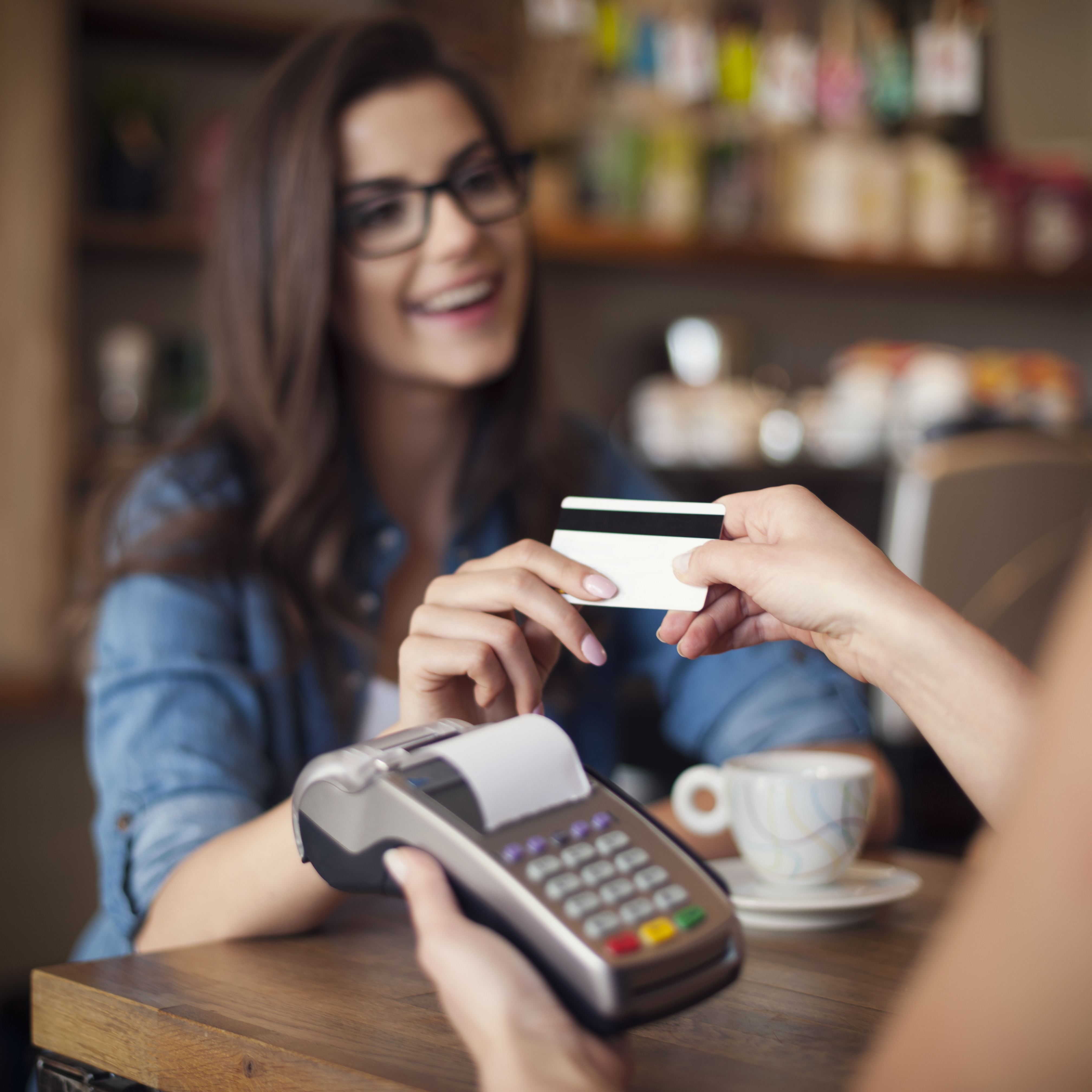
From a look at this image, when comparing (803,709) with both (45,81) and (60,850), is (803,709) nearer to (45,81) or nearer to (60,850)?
(45,81)

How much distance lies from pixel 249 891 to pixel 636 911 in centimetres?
36

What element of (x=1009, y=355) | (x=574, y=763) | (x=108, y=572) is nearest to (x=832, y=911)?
(x=574, y=763)

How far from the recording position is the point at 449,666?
625 mm

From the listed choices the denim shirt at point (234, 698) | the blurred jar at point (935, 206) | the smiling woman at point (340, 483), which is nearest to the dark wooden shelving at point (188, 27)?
the smiling woman at point (340, 483)

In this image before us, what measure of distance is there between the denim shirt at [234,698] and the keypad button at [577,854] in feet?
0.91

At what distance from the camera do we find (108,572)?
1.08 meters

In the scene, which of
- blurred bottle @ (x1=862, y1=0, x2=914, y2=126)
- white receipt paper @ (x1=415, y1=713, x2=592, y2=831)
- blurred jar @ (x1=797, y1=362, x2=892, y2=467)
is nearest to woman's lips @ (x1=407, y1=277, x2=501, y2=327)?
white receipt paper @ (x1=415, y1=713, x2=592, y2=831)

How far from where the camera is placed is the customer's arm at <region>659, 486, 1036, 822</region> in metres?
0.54

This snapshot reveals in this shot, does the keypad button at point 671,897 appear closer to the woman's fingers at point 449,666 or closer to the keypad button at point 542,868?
the keypad button at point 542,868

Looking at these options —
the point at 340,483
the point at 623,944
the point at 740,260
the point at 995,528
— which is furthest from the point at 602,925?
the point at 740,260

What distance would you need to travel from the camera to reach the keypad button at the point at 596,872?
0.46 metres

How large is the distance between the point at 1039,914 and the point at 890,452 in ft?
8.26

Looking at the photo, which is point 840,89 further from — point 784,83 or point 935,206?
point 935,206

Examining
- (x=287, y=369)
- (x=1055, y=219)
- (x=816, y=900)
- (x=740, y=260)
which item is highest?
(x=1055, y=219)
